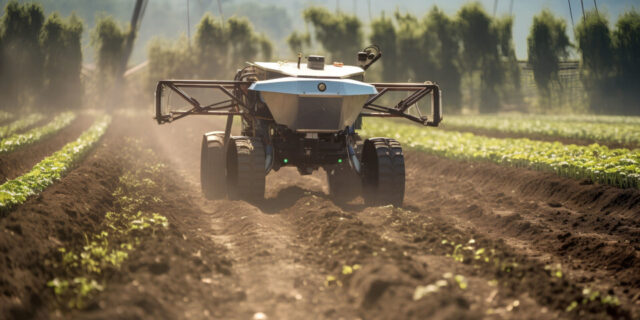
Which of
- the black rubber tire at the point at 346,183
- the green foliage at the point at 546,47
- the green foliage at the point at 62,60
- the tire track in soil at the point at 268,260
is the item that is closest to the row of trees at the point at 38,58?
the green foliage at the point at 62,60

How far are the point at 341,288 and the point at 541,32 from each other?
50002 mm

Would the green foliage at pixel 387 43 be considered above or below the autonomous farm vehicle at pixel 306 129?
above

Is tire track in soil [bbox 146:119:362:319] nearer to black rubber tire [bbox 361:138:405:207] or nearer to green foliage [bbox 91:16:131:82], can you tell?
black rubber tire [bbox 361:138:405:207]

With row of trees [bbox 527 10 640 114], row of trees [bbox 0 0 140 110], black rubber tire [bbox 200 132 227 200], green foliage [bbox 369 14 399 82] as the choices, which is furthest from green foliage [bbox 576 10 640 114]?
black rubber tire [bbox 200 132 227 200]

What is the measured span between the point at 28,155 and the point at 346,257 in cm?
1578

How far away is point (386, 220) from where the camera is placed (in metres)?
9.66

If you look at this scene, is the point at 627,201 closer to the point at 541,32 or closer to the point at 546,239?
the point at 546,239

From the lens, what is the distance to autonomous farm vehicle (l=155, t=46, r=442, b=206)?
1067 cm

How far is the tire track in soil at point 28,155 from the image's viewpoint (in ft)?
56.1

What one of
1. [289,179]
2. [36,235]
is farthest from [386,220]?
[289,179]

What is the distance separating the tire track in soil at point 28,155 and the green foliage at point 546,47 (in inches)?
1414

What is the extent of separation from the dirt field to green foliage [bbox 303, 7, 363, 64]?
52.4 metres

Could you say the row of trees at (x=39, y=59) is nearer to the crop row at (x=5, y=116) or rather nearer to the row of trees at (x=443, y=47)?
the crop row at (x=5, y=116)

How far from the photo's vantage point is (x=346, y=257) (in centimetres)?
756
